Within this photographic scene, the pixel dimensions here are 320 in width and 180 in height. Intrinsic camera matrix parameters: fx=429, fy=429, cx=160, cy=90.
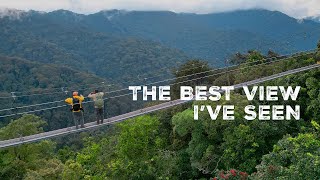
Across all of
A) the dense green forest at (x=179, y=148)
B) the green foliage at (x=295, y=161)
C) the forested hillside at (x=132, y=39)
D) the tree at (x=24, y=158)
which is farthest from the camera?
the forested hillside at (x=132, y=39)

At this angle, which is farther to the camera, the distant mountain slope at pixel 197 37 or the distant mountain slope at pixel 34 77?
the distant mountain slope at pixel 197 37

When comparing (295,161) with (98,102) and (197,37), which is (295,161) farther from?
(197,37)

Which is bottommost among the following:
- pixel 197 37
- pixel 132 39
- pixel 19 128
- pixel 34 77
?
pixel 34 77

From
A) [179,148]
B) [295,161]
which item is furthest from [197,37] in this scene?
[295,161]

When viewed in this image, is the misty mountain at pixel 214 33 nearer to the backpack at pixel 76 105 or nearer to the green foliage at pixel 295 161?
the green foliage at pixel 295 161

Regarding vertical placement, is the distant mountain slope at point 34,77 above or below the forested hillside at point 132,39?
below

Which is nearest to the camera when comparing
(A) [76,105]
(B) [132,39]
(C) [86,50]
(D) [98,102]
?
(A) [76,105]

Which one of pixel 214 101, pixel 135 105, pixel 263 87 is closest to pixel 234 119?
pixel 214 101

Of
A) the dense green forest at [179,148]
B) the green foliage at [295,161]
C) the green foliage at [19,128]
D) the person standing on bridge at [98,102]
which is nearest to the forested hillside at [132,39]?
the dense green forest at [179,148]

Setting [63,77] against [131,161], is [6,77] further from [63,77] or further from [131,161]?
[131,161]

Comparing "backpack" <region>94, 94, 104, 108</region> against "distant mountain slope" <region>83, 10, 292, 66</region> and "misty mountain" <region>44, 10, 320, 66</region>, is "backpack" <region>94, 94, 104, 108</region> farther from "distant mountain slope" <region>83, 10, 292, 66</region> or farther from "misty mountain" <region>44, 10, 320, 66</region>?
"misty mountain" <region>44, 10, 320, 66</region>

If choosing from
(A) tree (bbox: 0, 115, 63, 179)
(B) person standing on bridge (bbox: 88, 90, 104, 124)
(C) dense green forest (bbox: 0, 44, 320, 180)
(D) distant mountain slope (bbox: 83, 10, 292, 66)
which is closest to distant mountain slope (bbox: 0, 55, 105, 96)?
(D) distant mountain slope (bbox: 83, 10, 292, 66)

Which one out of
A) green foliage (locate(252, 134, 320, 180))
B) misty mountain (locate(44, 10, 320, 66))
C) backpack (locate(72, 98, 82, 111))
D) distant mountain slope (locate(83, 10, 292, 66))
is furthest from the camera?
misty mountain (locate(44, 10, 320, 66))

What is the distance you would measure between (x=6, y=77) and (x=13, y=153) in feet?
212
